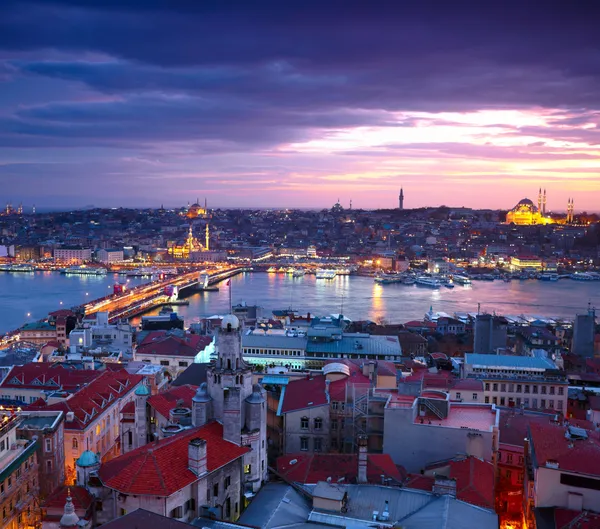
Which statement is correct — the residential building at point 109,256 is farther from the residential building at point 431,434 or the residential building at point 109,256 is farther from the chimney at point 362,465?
the chimney at point 362,465

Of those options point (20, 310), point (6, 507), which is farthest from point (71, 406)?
point (20, 310)

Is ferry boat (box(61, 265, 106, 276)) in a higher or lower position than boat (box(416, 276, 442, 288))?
lower

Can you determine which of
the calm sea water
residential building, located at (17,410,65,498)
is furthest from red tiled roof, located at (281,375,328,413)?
the calm sea water

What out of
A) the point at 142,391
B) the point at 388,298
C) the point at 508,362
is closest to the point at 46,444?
the point at 142,391

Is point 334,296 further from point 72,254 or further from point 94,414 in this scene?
point 72,254

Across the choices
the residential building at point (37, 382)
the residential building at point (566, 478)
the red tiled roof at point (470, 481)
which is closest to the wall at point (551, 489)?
the residential building at point (566, 478)

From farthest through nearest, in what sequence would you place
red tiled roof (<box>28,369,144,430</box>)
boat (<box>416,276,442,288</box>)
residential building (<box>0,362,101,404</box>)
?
1. boat (<box>416,276,442,288</box>)
2. residential building (<box>0,362,101,404</box>)
3. red tiled roof (<box>28,369,144,430</box>)

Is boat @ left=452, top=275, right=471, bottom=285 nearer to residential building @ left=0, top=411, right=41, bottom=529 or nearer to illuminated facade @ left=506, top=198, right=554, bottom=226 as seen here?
residential building @ left=0, top=411, right=41, bottom=529
